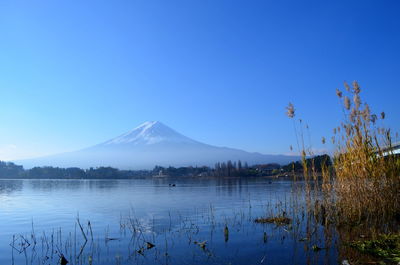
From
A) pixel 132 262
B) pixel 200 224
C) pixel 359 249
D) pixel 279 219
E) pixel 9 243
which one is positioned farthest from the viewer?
pixel 200 224

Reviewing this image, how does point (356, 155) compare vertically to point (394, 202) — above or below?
above

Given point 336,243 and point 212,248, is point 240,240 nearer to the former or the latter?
point 212,248

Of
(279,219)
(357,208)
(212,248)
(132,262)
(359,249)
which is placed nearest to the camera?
(359,249)

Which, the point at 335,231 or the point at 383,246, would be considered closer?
the point at 383,246

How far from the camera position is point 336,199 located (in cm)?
1222

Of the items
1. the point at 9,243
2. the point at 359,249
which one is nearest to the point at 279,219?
the point at 359,249

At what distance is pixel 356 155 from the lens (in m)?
11.6

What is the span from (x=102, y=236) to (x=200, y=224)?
A: 15.5ft

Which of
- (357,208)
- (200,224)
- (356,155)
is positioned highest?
(356,155)

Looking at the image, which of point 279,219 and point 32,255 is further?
point 279,219

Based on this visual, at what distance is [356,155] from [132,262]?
26.9 ft

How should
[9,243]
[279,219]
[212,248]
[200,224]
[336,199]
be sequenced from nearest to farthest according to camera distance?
1. [212,248]
2. [336,199]
3. [9,243]
4. [279,219]
5. [200,224]

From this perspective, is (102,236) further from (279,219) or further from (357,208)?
(357,208)

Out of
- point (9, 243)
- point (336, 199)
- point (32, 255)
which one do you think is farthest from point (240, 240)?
point (9, 243)
